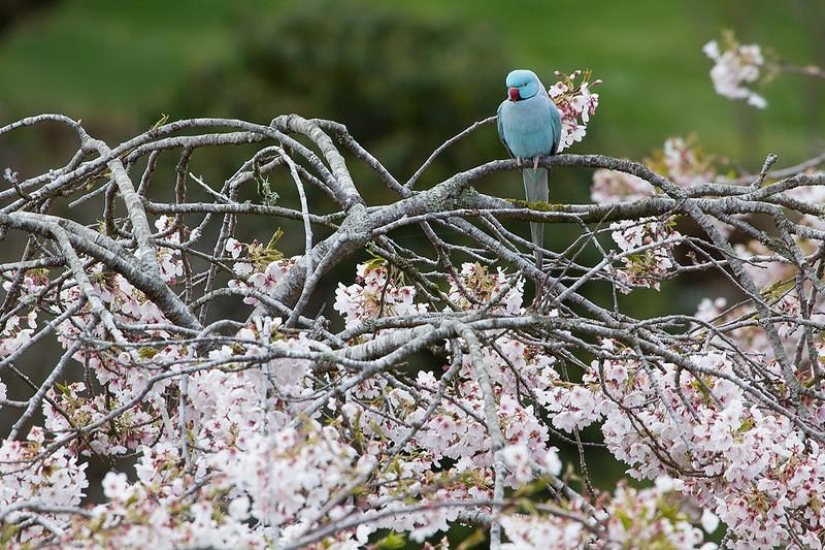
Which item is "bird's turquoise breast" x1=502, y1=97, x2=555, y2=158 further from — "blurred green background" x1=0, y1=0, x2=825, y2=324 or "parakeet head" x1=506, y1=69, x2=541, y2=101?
"blurred green background" x1=0, y1=0, x2=825, y2=324

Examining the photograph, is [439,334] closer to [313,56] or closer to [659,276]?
[659,276]

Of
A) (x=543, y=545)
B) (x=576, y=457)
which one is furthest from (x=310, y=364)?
(x=576, y=457)

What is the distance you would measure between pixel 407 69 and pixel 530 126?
4.65 m

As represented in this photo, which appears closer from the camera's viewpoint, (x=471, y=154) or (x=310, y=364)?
(x=310, y=364)

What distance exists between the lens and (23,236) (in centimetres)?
727

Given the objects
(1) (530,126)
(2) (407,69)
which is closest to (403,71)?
(2) (407,69)

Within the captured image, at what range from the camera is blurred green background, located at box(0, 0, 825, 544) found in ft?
25.3

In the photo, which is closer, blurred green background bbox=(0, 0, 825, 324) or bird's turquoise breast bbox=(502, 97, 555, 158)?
bird's turquoise breast bbox=(502, 97, 555, 158)

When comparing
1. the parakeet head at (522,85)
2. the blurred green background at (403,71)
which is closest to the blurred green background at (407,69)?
the blurred green background at (403,71)

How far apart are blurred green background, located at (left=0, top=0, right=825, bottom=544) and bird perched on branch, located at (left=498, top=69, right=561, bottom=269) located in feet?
4.93

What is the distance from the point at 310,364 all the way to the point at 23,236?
5829 millimetres

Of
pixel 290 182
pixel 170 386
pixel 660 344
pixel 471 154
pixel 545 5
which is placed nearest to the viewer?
pixel 660 344

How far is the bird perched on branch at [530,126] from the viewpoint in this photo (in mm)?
3293

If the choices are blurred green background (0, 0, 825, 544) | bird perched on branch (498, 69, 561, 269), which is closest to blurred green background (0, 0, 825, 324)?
blurred green background (0, 0, 825, 544)
